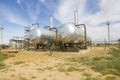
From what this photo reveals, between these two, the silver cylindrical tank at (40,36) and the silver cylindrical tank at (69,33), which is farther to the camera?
the silver cylindrical tank at (40,36)

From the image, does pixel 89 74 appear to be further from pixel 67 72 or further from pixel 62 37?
pixel 62 37

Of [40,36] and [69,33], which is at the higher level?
[69,33]

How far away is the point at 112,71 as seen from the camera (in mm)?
11852

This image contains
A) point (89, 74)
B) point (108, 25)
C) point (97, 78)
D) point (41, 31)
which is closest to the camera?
point (97, 78)

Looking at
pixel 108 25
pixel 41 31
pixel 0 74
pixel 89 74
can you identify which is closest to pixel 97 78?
pixel 89 74

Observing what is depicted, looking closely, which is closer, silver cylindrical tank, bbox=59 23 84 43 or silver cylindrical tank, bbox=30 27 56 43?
silver cylindrical tank, bbox=59 23 84 43

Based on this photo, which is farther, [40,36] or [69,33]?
[40,36]

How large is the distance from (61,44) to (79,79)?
738 inches

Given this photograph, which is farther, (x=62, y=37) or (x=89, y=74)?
(x=62, y=37)

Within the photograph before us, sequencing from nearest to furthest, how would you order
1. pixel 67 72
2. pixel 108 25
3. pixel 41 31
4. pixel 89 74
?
pixel 89 74, pixel 67 72, pixel 41 31, pixel 108 25

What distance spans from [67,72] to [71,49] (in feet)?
55.1

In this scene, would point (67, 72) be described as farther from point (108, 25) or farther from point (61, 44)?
point (108, 25)

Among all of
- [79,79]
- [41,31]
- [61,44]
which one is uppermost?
[41,31]

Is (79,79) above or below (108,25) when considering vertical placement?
below
